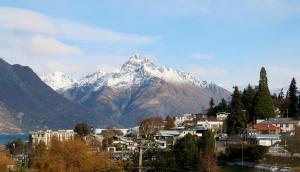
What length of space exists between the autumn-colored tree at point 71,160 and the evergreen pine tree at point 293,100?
A: 44.9 metres

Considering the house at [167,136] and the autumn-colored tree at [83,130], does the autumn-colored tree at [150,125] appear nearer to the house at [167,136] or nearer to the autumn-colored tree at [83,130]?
the autumn-colored tree at [83,130]

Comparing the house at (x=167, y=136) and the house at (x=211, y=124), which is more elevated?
the house at (x=211, y=124)

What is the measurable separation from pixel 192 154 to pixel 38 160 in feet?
47.4

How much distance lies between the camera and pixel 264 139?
77.9 meters

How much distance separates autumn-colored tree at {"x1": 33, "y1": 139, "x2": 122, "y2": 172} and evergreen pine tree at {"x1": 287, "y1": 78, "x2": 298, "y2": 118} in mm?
44943

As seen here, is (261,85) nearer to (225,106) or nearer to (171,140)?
(171,140)

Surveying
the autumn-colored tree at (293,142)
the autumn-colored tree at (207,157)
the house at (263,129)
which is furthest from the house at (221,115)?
the autumn-colored tree at (207,157)

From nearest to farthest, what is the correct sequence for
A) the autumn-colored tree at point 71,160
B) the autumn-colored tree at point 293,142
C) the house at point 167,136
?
the autumn-colored tree at point 71,160, the autumn-colored tree at point 293,142, the house at point 167,136

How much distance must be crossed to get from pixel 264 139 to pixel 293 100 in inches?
640

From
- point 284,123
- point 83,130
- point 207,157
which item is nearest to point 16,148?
point 83,130

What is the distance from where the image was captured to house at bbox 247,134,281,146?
254ft

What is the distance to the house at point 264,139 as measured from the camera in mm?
77306

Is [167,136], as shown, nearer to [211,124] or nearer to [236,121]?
[236,121]

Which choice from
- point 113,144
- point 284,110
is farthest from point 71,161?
point 284,110
